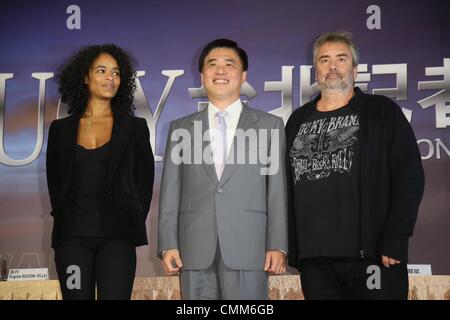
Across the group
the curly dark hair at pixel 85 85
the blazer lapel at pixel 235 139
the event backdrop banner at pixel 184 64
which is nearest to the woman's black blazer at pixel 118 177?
the curly dark hair at pixel 85 85

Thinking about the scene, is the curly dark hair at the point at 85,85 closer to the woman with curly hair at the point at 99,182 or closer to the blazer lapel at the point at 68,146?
the woman with curly hair at the point at 99,182

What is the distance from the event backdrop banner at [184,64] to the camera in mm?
4961

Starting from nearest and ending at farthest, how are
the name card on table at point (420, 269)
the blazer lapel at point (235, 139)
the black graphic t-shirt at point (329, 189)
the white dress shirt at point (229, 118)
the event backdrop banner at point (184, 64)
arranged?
the black graphic t-shirt at point (329, 189) < the blazer lapel at point (235, 139) < the white dress shirt at point (229, 118) < the name card on table at point (420, 269) < the event backdrop banner at point (184, 64)

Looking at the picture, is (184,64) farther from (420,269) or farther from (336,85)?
(420,269)

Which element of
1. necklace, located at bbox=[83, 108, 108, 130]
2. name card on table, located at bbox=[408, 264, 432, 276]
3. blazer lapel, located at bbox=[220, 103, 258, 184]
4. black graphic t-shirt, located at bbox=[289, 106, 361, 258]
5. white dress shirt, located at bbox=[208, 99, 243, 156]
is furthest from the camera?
name card on table, located at bbox=[408, 264, 432, 276]

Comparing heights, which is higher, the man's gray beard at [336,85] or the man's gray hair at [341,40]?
the man's gray hair at [341,40]

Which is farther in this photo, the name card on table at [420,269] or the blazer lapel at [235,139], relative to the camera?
the name card on table at [420,269]

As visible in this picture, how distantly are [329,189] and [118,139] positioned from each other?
3.46 ft

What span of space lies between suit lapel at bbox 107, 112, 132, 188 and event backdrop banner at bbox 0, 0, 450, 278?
1515 millimetres

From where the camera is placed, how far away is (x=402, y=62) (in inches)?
196

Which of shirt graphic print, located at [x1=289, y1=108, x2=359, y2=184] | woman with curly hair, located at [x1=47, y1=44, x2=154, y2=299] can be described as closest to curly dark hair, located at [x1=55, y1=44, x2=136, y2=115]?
woman with curly hair, located at [x1=47, y1=44, x2=154, y2=299]

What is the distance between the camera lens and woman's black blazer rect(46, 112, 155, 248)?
3.33 metres

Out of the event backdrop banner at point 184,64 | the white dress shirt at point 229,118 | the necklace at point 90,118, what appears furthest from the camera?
the event backdrop banner at point 184,64

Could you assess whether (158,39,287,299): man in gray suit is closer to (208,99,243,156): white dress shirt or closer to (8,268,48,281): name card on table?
(208,99,243,156): white dress shirt
